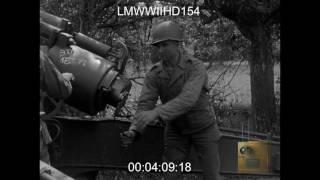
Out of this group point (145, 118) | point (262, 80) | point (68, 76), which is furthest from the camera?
point (262, 80)

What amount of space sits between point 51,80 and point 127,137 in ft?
1.51

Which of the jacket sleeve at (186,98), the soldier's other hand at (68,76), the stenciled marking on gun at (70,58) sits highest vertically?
the stenciled marking on gun at (70,58)

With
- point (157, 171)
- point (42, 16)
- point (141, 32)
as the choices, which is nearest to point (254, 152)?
point (157, 171)

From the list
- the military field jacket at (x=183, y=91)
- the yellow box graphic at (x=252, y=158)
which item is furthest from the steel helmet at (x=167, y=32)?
the yellow box graphic at (x=252, y=158)

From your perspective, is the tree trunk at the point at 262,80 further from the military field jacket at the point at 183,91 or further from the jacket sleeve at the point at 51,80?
the jacket sleeve at the point at 51,80

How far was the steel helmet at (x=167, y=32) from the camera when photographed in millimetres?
5020

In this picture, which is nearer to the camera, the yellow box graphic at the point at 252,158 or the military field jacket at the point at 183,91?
the military field jacket at the point at 183,91

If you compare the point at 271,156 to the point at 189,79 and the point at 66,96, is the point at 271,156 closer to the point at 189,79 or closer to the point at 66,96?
the point at 189,79

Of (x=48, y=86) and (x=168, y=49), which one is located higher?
(x=168, y=49)

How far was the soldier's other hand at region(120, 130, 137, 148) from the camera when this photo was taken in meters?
5.04

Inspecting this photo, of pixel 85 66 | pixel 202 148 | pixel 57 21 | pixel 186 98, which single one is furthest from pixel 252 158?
pixel 57 21

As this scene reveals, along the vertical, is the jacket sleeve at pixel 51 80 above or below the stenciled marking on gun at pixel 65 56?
below

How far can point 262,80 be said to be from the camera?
17.1 feet

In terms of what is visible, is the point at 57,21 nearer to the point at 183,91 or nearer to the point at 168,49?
the point at 168,49
